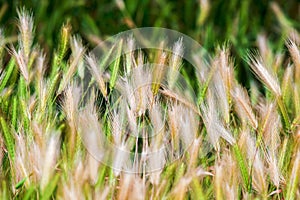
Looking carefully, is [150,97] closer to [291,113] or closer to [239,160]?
[239,160]

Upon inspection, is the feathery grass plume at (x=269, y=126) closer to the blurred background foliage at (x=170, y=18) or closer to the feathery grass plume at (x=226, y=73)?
the feathery grass plume at (x=226, y=73)

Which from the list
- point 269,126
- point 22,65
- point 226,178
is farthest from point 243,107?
point 22,65

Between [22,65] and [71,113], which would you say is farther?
[22,65]

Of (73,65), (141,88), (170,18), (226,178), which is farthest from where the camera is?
(170,18)

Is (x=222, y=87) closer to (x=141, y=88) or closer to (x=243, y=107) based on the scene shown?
(x=243, y=107)

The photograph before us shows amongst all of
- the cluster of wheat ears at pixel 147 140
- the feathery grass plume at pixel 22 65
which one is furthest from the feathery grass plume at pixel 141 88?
the feathery grass plume at pixel 22 65

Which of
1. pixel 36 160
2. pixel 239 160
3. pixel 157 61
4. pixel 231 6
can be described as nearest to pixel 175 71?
Answer: pixel 157 61
